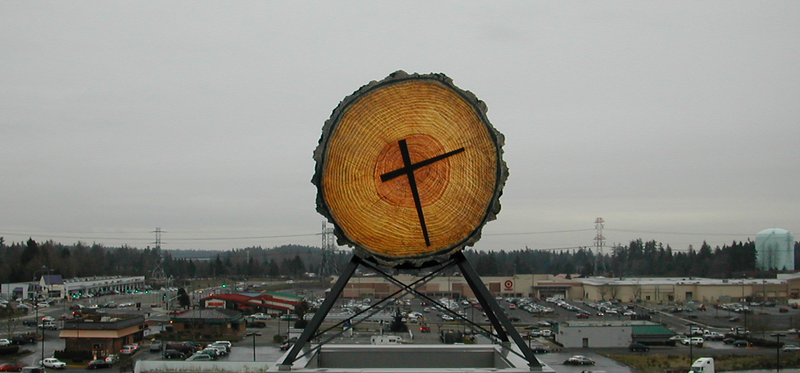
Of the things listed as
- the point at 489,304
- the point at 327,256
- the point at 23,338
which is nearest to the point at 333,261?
the point at 327,256

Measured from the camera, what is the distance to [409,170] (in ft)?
32.8

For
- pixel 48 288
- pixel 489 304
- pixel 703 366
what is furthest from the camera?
pixel 48 288

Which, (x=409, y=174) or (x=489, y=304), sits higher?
(x=409, y=174)

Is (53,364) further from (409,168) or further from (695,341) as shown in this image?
(695,341)

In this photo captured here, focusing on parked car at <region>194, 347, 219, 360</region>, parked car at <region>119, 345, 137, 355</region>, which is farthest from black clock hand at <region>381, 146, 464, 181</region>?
parked car at <region>119, 345, 137, 355</region>

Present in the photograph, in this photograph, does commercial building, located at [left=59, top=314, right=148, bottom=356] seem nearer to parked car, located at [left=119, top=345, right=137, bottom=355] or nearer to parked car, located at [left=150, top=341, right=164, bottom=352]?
parked car, located at [left=119, top=345, right=137, bottom=355]

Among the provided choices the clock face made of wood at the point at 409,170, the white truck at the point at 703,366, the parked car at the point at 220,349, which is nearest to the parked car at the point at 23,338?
the parked car at the point at 220,349

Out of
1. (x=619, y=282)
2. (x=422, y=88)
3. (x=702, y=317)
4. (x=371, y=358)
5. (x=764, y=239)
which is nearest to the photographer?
(x=422, y=88)

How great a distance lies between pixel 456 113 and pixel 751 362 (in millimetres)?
35242

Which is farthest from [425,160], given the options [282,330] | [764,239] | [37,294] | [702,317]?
[764,239]

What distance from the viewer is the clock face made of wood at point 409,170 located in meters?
9.70

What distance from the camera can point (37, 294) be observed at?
3221 inches

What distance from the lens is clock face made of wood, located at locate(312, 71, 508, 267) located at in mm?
9703

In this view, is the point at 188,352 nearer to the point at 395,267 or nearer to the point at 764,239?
the point at 395,267
